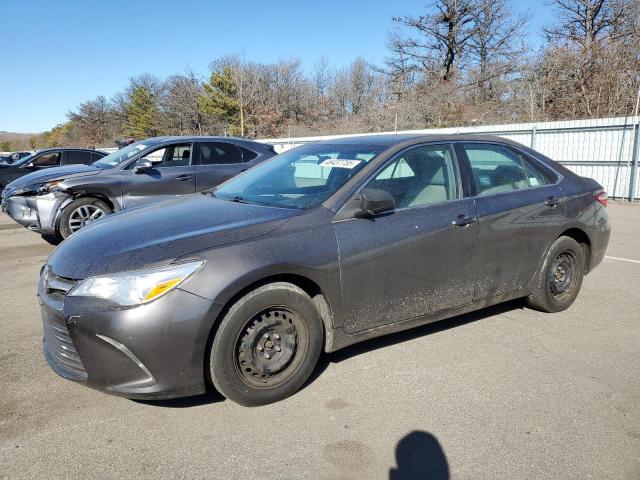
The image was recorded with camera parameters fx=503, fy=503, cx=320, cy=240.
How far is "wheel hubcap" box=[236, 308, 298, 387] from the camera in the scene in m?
2.92

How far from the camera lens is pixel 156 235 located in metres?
3.00

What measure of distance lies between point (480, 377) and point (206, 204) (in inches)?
90.0

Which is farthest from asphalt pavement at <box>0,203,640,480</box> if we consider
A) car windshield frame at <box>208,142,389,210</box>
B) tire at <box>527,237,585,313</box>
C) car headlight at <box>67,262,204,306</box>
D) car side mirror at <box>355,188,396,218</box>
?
car windshield frame at <box>208,142,389,210</box>

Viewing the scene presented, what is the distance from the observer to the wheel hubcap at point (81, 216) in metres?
7.70

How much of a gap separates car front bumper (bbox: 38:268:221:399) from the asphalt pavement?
299 millimetres

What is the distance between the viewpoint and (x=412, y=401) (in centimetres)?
310

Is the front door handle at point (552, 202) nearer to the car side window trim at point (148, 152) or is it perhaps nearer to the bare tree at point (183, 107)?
the car side window trim at point (148, 152)

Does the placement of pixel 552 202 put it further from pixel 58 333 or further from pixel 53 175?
pixel 53 175

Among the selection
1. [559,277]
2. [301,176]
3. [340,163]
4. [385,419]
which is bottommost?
[385,419]

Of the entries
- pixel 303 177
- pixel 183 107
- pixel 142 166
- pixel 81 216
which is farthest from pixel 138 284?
pixel 183 107

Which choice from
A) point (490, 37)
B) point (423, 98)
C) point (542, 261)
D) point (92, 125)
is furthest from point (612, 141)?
point (92, 125)

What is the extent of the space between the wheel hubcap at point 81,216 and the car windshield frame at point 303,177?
442 centimetres

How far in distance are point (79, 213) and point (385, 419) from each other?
255 inches

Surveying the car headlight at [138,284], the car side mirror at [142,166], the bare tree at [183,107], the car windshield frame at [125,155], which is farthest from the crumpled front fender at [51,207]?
the bare tree at [183,107]
